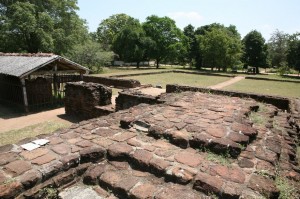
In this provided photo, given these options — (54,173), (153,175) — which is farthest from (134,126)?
(54,173)

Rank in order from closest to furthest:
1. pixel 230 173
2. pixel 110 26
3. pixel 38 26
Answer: pixel 230 173 < pixel 38 26 < pixel 110 26

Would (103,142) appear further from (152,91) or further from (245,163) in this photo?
(152,91)

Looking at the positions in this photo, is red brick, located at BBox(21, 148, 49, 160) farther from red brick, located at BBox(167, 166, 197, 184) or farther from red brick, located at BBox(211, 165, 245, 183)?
red brick, located at BBox(211, 165, 245, 183)

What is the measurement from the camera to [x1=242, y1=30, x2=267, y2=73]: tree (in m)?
39.8

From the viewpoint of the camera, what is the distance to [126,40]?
41.0 metres

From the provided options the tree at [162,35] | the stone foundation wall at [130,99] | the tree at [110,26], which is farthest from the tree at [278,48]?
the stone foundation wall at [130,99]

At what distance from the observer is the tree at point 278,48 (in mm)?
48812

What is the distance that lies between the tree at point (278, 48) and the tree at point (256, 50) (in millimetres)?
9060

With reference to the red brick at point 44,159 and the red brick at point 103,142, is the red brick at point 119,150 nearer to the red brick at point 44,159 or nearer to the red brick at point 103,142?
the red brick at point 103,142

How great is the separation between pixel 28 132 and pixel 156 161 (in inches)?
277

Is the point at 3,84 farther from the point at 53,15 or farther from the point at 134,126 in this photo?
the point at 53,15

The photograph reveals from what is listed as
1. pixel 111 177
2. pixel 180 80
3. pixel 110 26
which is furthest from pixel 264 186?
pixel 110 26

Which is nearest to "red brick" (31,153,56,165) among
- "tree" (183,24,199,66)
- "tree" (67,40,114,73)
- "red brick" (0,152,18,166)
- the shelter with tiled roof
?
"red brick" (0,152,18,166)

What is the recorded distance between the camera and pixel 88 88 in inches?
390
